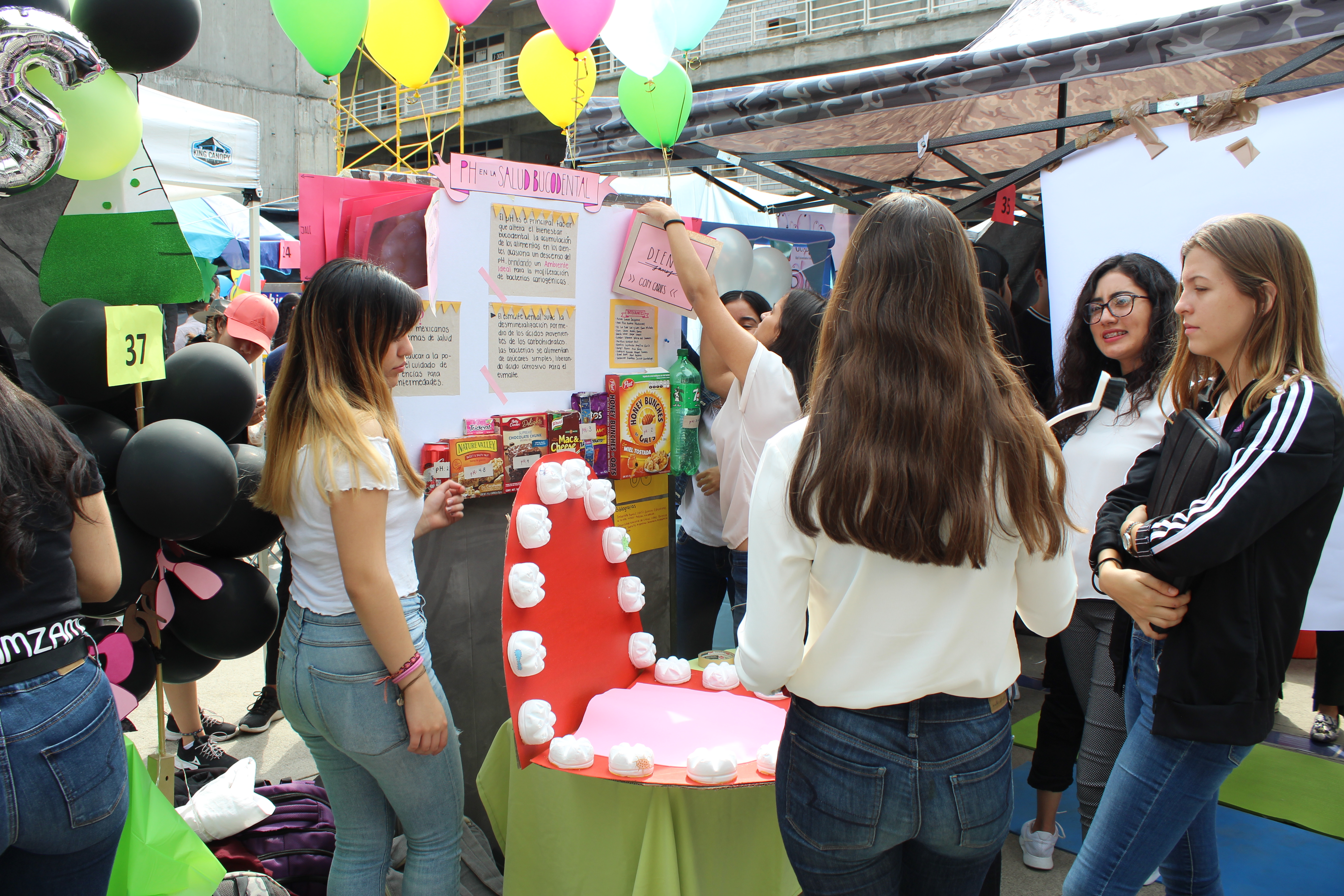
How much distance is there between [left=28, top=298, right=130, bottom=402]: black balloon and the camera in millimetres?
1540

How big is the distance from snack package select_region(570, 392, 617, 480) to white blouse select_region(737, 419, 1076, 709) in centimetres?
123

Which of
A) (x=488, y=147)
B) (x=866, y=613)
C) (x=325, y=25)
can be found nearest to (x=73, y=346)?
(x=866, y=613)

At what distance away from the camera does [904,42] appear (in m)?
13.1

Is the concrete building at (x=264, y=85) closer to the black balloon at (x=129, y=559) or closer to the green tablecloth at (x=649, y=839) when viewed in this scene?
the black balloon at (x=129, y=559)

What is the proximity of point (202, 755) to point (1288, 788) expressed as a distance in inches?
155

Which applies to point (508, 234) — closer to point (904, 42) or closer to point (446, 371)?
point (446, 371)

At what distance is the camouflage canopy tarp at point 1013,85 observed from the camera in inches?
102

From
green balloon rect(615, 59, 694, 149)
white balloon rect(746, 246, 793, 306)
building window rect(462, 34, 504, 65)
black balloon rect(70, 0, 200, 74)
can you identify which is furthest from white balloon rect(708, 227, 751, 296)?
building window rect(462, 34, 504, 65)

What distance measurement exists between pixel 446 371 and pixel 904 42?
1351 centimetres

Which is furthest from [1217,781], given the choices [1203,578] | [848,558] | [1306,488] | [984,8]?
[984,8]

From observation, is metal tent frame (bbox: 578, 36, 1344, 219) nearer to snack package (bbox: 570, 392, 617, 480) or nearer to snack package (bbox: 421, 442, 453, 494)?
snack package (bbox: 570, 392, 617, 480)

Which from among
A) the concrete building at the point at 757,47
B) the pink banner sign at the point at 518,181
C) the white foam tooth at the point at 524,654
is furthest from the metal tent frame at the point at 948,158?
the concrete building at the point at 757,47

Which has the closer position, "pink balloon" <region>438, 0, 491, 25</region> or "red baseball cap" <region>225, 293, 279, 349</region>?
"pink balloon" <region>438, 0, 491, 25</region>

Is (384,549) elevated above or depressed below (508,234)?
below
